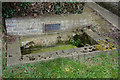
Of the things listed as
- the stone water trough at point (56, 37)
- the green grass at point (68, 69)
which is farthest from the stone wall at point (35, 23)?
the green grass at point (68, 69)

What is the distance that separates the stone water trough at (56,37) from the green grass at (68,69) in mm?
200

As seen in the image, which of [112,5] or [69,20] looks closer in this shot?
[69,20]

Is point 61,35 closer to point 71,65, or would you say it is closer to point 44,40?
point 44,40

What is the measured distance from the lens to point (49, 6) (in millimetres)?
4715

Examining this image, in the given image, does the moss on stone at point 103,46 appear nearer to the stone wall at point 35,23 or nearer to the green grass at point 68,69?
the green grass at point 68,69

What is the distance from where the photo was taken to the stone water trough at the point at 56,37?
4.07m

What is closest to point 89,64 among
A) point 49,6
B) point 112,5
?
point 49,6

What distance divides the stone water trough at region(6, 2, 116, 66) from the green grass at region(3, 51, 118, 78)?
0.66ft

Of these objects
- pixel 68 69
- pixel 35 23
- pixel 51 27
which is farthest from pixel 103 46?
pixel 35 23

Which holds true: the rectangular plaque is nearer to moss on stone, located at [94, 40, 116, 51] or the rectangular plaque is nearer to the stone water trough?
the stone water trough

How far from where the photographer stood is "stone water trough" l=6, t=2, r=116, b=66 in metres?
4.07

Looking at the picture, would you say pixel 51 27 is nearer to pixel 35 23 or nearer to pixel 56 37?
pixel 56 37

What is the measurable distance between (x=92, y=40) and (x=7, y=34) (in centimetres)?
281

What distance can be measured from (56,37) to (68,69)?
4.91ft
